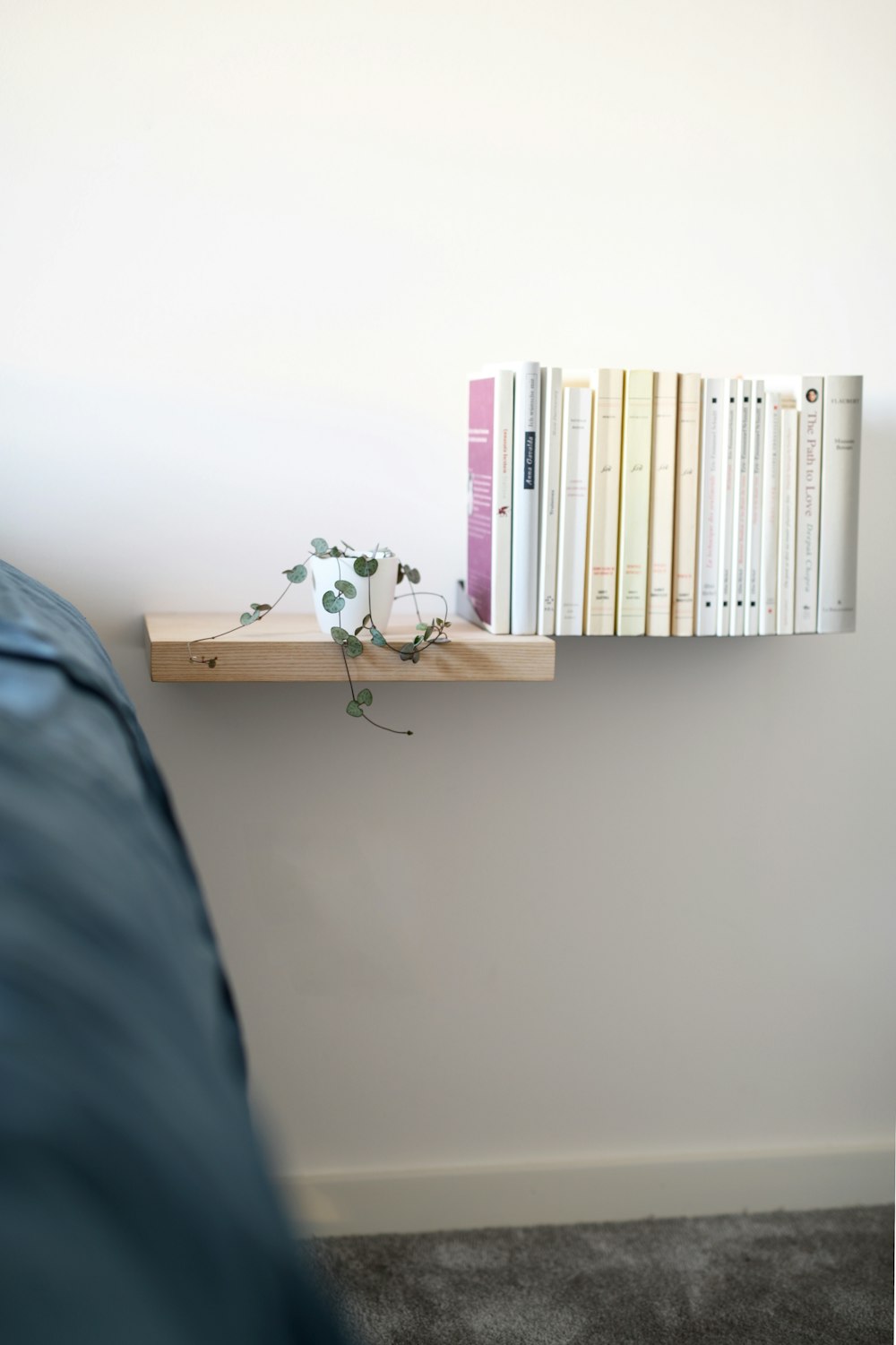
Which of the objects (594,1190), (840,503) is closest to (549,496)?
(840,503)

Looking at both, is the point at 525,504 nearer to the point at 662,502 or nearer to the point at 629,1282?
the point at 662,502

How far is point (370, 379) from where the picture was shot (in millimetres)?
1461

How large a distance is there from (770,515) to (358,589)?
49cm

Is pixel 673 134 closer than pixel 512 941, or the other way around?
pixel 673 134

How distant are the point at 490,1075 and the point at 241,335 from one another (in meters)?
1.00

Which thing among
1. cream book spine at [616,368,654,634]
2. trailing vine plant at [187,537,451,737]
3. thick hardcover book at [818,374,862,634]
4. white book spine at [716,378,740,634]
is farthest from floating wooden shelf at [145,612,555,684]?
thick hardcover book at [818,374,862,634]

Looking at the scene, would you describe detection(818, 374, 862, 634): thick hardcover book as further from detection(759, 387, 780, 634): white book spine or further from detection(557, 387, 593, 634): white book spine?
detection(557, 387, 593, 634): white book spine

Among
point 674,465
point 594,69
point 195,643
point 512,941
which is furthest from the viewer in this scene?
point 512,941

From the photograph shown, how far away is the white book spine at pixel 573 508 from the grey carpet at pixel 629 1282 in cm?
81

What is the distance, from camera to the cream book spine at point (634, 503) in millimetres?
1329

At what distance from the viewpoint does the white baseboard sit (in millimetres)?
1576

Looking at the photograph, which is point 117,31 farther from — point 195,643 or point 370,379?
point 195,643

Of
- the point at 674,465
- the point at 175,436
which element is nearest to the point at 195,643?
the point at 175,436

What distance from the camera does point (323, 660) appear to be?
4.08 feet
